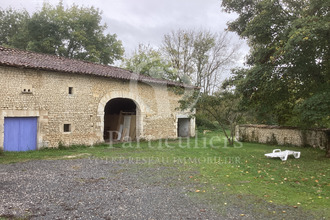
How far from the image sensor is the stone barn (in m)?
10.5

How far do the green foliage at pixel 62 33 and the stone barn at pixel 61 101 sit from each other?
12.9 meters

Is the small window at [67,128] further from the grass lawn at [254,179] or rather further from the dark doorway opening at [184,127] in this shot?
the dark doorway opening at [184,127]

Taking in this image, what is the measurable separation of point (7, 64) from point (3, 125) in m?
2.48

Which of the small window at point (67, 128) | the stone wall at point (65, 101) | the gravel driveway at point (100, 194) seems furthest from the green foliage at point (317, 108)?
the small window at point (67, 128)

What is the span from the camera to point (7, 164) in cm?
794

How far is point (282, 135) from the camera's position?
46.8 feet

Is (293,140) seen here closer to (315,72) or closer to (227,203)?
(315,72)

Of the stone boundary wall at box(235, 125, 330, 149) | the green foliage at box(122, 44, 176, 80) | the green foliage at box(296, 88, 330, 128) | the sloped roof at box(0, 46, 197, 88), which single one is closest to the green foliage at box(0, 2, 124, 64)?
the green foliage at box(122, 44, 176, 80)

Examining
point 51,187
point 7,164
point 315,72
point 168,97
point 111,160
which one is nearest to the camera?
point 51,187

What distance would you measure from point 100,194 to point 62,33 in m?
24.5

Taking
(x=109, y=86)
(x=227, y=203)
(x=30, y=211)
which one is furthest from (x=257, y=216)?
(x=109, y=86)

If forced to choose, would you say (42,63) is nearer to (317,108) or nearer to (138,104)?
(138,104)

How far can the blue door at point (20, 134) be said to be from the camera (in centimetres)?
1032

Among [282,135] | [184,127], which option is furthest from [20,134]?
[282,135]
